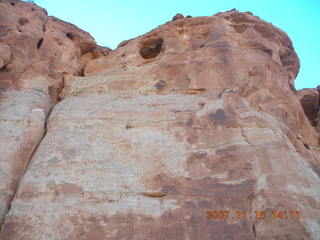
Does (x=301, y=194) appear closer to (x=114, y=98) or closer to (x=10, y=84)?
(x=114, y=98)

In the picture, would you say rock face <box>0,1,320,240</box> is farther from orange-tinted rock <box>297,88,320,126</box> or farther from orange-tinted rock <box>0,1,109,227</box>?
orange-tinted rock <box>297,88,320,126</box>

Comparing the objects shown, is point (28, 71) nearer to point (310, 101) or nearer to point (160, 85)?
point (160, 85)

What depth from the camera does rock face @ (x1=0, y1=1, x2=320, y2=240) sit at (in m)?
4.64

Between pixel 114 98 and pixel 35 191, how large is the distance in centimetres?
302

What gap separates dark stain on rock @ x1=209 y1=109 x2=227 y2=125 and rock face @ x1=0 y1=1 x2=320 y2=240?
0.03 meters

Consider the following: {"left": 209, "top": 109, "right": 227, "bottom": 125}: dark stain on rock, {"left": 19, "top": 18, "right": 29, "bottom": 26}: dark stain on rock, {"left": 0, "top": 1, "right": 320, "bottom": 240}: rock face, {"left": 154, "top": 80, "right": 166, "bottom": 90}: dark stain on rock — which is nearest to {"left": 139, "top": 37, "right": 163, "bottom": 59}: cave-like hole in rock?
{"left": 0, "top": 1, "right": 320, "bottom": 240}: rock face

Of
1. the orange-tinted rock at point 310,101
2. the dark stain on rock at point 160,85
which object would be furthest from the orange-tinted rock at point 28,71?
the orange-tinted rock at point 310,101

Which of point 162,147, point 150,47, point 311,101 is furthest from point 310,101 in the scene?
point 162,147

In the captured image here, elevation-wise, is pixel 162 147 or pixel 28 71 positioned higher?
pixel 28 71

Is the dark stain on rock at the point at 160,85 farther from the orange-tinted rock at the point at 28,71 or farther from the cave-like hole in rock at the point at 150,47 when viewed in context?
the cave-like hole in rock at the point at 150,47

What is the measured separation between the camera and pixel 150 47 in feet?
36.8

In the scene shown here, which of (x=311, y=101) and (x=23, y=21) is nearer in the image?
(x=23, y=21)

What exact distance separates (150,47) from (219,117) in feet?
18.6

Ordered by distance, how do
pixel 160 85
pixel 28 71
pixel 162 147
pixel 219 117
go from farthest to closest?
pixel 28 71
pixel 160 85
pixel 219 117
pixel 162 147
